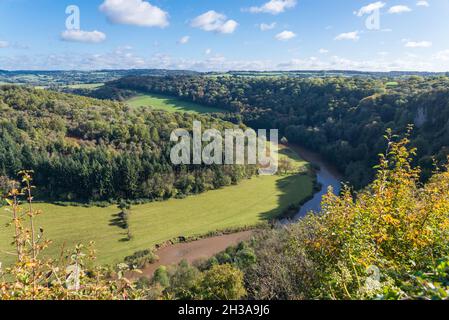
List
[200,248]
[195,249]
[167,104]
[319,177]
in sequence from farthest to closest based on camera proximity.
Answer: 1. [167,104]
2. [319,177]
3. [200,248]
4. [195,249]

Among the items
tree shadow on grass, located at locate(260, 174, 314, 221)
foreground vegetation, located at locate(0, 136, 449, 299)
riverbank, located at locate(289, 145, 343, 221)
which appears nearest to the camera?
foreground vegetation, located at locate(0, 136, 449, 299)

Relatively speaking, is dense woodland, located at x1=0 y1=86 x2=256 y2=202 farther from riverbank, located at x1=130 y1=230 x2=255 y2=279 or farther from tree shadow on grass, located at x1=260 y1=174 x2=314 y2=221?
riverbank, located at x1=130 y1=230 x2=255 y2=279

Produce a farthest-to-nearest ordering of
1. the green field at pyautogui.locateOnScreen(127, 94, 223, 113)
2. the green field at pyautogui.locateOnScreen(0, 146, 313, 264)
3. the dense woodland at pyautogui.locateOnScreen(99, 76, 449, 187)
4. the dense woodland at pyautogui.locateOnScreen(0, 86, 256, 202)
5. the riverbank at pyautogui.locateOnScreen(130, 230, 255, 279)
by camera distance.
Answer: the green field at pyautogui.locateOnScreen(127, 94, 223, 113) < the dense woodland at pyautogui.locateOnScreen(99, 76, 449, 187) < the dense woodland at pyautogui.locateOnScreen(0, 86, 256, 202) < the green field at pyautogui.locateOnScreen(0, 146, 313, 264) < the riverbank at pyautogui.locateOnScreen(130, 230, 255, 279)

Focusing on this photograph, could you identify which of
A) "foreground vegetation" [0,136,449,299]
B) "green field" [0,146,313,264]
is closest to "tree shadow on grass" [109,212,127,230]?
"green field" [0,146,313,264]

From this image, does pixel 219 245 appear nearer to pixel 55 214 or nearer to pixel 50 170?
pixel 55 214

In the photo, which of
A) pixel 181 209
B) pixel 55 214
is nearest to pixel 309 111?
pixel 181 209

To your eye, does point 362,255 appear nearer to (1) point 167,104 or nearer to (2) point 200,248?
(2) point 200,248

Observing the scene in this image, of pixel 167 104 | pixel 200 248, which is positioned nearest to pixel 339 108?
pixel 167 104
